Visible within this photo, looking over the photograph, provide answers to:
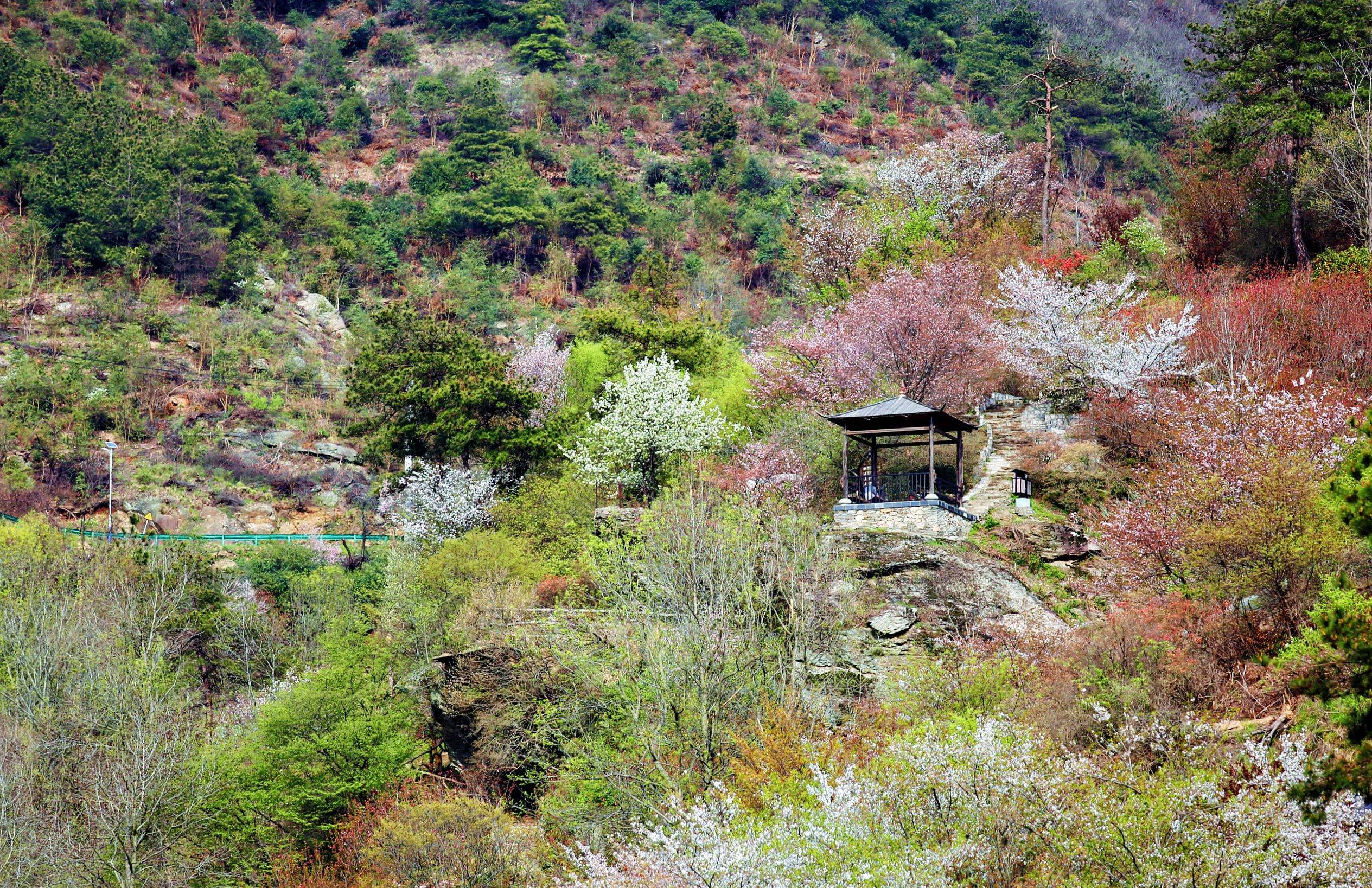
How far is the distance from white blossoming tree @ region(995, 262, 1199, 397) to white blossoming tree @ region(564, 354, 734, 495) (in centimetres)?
853

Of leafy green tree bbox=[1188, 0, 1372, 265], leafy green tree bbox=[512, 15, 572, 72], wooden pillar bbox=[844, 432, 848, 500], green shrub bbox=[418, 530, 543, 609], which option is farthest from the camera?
leafy green tree bbox=[512, 15, 572, 72]

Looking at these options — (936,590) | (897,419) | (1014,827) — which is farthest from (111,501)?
(1014,827)

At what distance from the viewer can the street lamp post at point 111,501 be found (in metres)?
42.8

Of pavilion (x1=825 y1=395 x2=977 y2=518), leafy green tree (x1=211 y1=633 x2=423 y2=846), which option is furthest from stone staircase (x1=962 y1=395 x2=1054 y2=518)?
leafy green tree (x1=211 y1=633 x2=423 y2=846)

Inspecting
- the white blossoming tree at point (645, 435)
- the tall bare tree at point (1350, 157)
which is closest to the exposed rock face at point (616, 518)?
the white blossoming tree at point (645, 435)

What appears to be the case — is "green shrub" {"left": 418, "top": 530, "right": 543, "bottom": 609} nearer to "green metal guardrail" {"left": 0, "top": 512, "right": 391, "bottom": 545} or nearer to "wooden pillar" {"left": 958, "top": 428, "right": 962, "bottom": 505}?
"green metal guardrail" {"left": 0, "top": 512, "right": 391, "bottom": 545}

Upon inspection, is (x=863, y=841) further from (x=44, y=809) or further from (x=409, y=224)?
(x=409, y=224)

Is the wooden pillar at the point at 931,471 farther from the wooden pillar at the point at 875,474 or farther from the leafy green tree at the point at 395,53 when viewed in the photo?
the leafy green tree at the point at 395,53

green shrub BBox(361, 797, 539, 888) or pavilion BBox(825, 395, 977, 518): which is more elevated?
pavilion BBox(825, 395, 977, 518)

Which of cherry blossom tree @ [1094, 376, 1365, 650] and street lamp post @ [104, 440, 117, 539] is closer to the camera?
cherry blossom tree @ [1094, 376, 1365, 650]

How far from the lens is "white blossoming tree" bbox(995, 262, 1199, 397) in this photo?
28328 millimetres

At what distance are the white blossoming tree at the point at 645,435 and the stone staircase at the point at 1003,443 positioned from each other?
25.3ft

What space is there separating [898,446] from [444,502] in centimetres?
1310

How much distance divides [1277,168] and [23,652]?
36628mm
